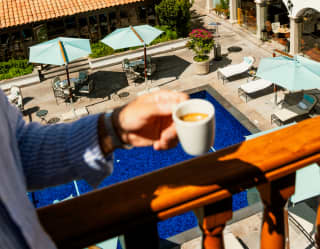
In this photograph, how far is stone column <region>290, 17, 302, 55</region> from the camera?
16828 millimetres

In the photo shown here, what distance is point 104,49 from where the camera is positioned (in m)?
21.0

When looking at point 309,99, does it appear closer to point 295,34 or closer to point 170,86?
point 295,34

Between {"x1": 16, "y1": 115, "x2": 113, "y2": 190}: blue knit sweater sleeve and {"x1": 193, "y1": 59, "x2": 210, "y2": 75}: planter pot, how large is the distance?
16207 millimetres

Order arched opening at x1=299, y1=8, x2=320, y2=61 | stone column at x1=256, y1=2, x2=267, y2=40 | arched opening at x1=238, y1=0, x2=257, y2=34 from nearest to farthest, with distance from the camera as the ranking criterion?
arched opening at x1=299, y1=8, x2=320, y2=61
stone column at x1=256, y1=2, x2=267, y2=40
arched opening at x1=238, y1=0, x2=257, y2=34

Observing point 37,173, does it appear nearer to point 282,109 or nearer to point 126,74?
point 282,109

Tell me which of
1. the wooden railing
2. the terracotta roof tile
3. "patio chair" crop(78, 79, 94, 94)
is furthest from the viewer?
the terracotta roof tile

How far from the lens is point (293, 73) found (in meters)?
12.1

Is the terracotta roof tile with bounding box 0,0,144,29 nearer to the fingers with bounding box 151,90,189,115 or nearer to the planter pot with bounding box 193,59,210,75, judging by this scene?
the planter pot with bounding box 193,59,210,75

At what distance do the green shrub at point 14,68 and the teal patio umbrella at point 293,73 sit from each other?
42.7 feet

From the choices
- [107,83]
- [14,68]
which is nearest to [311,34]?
[107,83]

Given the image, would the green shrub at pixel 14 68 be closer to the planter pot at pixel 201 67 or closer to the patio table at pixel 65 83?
the patio table at pixel 65 83

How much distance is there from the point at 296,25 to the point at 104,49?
10113 mm

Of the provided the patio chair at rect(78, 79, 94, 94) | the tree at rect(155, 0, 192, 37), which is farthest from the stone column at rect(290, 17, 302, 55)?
the patio chair at rect(78, 79, 94, 94)

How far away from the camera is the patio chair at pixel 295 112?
12.8 metres
